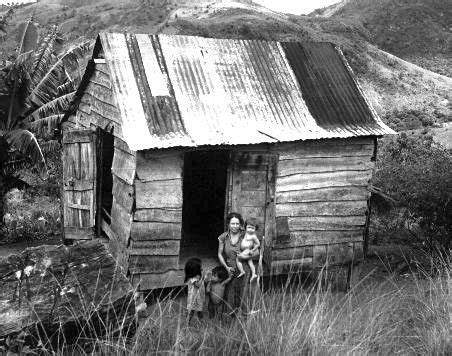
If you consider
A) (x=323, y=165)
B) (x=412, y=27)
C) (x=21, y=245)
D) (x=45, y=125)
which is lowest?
(x=21, y=245)

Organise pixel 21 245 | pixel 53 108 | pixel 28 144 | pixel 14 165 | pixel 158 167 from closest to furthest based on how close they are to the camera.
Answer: pixel 158 167 < pixel 28 144 < pixel 53 108 < pixel 14 165 < pixel 21 245

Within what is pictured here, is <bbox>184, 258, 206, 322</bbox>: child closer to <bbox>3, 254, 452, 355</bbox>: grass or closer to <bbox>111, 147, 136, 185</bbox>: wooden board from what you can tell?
<bbox>111, 147, 136, 185</bbox>: wooden board

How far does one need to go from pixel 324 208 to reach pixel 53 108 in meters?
6.87

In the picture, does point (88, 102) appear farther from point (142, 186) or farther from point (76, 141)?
point (142, 186)

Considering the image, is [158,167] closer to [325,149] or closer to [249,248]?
[249,248]

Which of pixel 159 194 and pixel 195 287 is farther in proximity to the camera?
pixel 159 194

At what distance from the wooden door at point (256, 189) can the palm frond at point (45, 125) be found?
17.3ft

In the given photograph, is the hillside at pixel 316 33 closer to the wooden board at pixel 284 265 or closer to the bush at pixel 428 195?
the bush at pixel 428 195

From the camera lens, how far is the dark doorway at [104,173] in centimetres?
893

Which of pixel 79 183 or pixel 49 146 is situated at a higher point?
pixel 49 146

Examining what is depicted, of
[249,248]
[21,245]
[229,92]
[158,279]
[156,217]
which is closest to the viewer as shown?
[249,248]

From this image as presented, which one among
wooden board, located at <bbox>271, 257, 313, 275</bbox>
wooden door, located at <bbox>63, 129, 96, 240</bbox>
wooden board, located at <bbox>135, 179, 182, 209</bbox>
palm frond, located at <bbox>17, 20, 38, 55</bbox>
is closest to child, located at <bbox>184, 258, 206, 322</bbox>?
wooden board, located at <bbox>135, 179, 182, 209</bbox>

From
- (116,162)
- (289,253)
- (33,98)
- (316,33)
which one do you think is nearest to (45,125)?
(33,98)

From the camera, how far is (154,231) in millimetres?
7223
